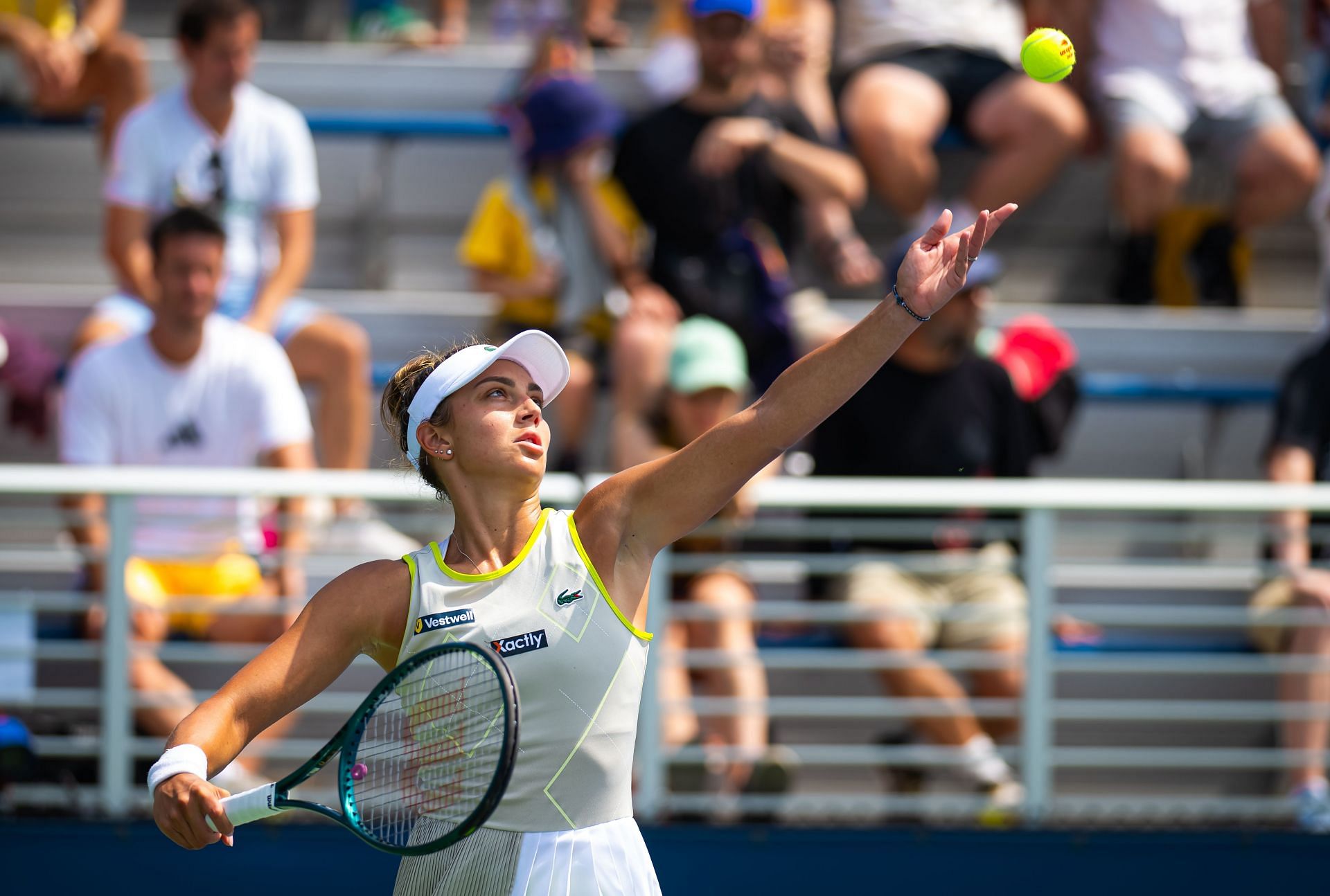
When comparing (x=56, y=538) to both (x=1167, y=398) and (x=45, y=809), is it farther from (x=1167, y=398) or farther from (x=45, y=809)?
(x=1167, y=398)

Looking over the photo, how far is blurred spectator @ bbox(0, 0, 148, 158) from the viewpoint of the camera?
6258 mm

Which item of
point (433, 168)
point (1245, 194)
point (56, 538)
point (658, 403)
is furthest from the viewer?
point (433, 168)

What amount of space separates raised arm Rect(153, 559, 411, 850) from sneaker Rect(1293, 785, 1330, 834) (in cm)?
300

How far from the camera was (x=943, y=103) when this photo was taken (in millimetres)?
6340

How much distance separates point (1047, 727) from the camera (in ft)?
14.9

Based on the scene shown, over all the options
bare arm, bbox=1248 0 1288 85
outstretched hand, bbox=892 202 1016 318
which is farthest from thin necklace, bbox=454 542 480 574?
bare arm, bbox=1248 0 1288 85

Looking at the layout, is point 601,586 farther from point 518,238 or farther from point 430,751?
point 518,238

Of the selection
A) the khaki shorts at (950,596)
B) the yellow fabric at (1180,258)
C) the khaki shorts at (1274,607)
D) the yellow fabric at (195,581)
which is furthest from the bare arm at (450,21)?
the khaki shorts at (1274,607)

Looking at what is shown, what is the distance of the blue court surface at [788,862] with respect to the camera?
4430 mm

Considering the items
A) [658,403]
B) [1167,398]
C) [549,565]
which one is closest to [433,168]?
[658,403]

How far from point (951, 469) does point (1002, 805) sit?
114cm

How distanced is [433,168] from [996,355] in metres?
2.91

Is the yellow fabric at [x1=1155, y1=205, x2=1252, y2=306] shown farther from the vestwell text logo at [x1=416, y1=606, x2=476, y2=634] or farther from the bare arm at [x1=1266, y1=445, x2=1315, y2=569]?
the vestwell text logo at [x1=416, y1=606, x2=476, y2=634]

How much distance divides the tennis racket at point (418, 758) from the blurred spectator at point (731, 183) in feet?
10.2
